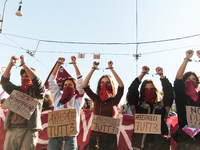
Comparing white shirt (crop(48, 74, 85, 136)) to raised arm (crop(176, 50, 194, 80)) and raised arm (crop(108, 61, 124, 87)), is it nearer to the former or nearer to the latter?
raised arm (crop(108, 61, 124, 87))

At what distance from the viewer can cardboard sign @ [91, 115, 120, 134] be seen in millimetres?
3176

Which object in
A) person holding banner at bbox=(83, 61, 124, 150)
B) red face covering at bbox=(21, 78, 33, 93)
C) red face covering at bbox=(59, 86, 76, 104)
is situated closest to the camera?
person holding banner at bbox=(83, 61, 124, 150)

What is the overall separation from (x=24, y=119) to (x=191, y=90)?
2.55 meters

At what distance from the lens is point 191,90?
3135 millimetres

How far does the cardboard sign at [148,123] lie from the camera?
307 centimetres

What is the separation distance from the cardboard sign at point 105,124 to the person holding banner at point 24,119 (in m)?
0.86

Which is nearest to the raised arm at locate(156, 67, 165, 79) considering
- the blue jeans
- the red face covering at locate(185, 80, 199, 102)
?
the red face covering at locate(185, 80, 199, 102)

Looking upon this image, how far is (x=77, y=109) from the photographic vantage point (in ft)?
11.4

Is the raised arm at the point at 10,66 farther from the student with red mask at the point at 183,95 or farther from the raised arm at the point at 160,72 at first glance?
the student with red mask at the point at 183,95

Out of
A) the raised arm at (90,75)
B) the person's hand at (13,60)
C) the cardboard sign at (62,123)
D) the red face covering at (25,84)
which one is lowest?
the cardboard sign at (62,123)

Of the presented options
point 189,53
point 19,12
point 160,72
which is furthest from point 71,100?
point 19,12

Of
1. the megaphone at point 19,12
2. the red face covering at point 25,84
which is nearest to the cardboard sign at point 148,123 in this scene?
the red face covering at point 25,84

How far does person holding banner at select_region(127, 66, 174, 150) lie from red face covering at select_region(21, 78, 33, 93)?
1.61m

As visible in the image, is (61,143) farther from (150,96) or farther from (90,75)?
(150,96)
